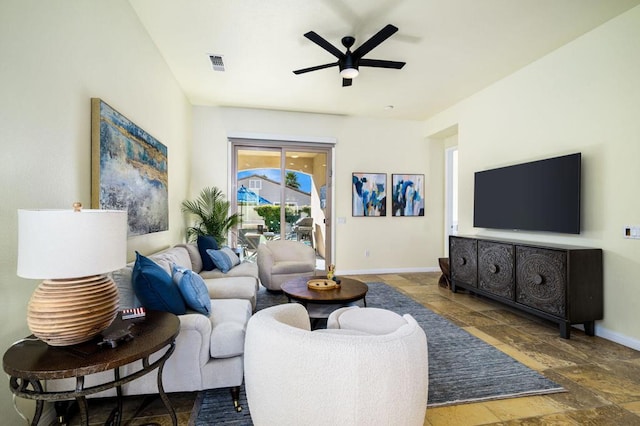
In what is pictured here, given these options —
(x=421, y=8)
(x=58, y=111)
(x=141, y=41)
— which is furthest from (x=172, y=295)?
(x=421, y=8)

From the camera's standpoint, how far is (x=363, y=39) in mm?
3178

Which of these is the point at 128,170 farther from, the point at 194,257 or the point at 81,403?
the point at 81,403

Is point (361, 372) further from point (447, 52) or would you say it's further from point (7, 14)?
point (447, 52)

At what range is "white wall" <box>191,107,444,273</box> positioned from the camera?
5250 mm

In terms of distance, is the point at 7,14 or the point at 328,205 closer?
the point at 7,14

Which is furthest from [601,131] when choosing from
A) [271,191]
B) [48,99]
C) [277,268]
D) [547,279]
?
[271,191]

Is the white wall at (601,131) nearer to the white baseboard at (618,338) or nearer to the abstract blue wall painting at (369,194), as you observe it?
the white baseboard at (618,338)

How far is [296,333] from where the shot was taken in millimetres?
1171

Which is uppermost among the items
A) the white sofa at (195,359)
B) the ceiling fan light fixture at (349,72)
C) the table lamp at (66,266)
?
the ceiling fan light fixture at (349,72)

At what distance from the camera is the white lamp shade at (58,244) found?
1.11 metres

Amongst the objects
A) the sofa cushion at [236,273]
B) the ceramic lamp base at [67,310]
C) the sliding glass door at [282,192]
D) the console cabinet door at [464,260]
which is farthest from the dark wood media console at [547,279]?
the ceramic lamp base at [67,310]

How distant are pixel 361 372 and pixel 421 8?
9.84ft

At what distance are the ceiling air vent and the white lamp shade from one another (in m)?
3.00

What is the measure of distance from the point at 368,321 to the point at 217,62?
3.48 metres
